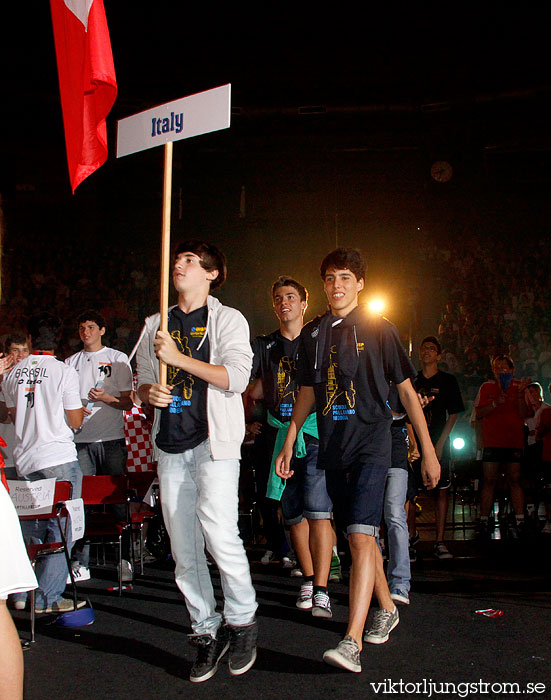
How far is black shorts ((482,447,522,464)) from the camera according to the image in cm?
688

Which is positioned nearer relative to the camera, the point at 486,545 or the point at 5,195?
the point at 486,545

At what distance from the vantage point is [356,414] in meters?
3.42

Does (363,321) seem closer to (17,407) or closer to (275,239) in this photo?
(17,407)

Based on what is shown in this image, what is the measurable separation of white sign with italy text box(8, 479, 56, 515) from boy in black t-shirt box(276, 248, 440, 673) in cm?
150

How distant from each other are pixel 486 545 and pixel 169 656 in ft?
13.4

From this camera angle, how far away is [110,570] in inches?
228

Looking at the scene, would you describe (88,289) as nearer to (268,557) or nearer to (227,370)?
(268,557)

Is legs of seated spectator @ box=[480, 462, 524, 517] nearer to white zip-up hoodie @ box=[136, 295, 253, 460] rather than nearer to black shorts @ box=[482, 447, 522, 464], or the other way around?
Answer: black shorts @ box=[482, 447, 522, 464]

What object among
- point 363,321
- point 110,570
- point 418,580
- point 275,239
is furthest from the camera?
point 275,239

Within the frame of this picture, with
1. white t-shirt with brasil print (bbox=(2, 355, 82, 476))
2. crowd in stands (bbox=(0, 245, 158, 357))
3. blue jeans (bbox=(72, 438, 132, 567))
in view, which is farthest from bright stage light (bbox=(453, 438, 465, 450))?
white t-shirt with brasil print (bbox=(2, 355, 82, 476))

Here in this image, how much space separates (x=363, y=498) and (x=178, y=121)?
2024mm

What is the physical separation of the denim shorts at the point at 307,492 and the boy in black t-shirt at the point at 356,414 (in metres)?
0.55

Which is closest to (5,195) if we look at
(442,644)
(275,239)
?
(275,239)

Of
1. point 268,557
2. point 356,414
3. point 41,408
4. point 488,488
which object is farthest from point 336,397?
point 488,488
